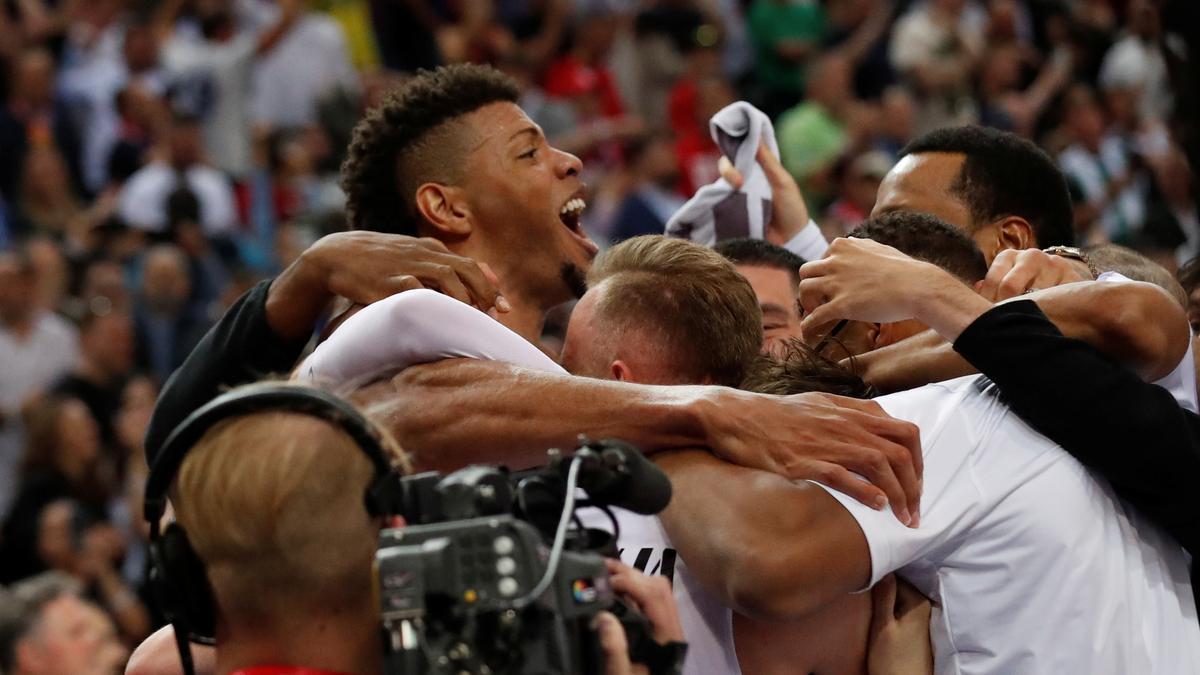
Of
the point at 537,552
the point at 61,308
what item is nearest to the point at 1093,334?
the point at 537,552

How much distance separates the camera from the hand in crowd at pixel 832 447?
2.57 m

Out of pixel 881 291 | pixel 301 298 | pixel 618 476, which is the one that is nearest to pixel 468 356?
pixel 301 298

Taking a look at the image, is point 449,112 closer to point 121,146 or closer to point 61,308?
point 61,308

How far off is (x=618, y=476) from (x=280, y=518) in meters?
0.41

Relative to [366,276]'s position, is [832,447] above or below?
below

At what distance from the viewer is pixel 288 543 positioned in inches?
78.2

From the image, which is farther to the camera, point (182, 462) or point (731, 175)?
point (731, 175)

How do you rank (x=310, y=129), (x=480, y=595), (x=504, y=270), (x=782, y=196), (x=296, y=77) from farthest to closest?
(x=296, y=77) < (x=310, y=129) < (x=782, y=196) < (x=504, y=270) < (x=480, y=595)

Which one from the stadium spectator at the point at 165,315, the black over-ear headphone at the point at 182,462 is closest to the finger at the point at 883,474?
the black over-ear headphone at the point at 182,462

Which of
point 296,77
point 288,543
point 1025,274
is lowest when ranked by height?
point 296,77

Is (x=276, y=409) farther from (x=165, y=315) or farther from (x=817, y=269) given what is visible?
(x=165, y=315)

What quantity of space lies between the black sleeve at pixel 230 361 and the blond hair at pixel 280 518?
49.0 inches

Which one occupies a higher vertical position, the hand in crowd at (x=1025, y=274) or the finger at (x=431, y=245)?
the finger at (x=431, y=245)

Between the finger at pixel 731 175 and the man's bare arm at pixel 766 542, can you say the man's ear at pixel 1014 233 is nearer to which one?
the finger at pixel 731 175
